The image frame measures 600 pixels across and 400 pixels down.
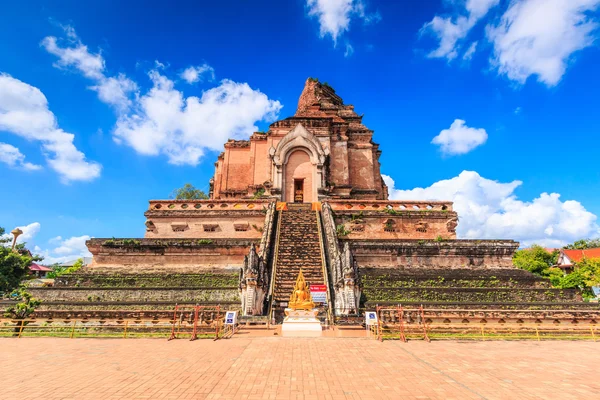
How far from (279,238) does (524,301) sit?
12825 mm

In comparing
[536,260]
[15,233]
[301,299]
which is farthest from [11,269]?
[536,260]

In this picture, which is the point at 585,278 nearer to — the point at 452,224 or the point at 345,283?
the point at 452,224

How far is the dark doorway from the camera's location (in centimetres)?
2955

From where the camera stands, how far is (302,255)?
18406 millimetres

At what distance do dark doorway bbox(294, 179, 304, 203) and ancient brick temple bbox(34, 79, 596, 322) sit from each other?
91mm

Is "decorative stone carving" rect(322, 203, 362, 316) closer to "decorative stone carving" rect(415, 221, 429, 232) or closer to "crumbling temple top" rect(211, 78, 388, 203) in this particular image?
"decorative stone carving" rect(415, 221, 429, 232)

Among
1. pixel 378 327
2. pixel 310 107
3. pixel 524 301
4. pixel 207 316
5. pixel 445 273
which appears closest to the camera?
pixel 378 327

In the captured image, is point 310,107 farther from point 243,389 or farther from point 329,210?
point 243,389

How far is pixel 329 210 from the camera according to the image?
885 inches

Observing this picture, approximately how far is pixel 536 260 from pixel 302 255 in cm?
4624

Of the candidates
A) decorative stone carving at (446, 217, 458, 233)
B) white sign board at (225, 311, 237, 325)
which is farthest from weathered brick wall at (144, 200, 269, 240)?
decorative stone carving at (446, 217, 458, 233)

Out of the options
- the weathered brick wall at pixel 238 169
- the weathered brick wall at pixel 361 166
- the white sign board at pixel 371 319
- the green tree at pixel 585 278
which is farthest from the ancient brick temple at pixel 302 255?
the green tree at pixel 585 278

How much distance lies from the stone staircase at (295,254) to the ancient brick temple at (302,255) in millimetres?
66

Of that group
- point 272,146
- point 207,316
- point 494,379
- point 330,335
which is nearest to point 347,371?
point 494,379
